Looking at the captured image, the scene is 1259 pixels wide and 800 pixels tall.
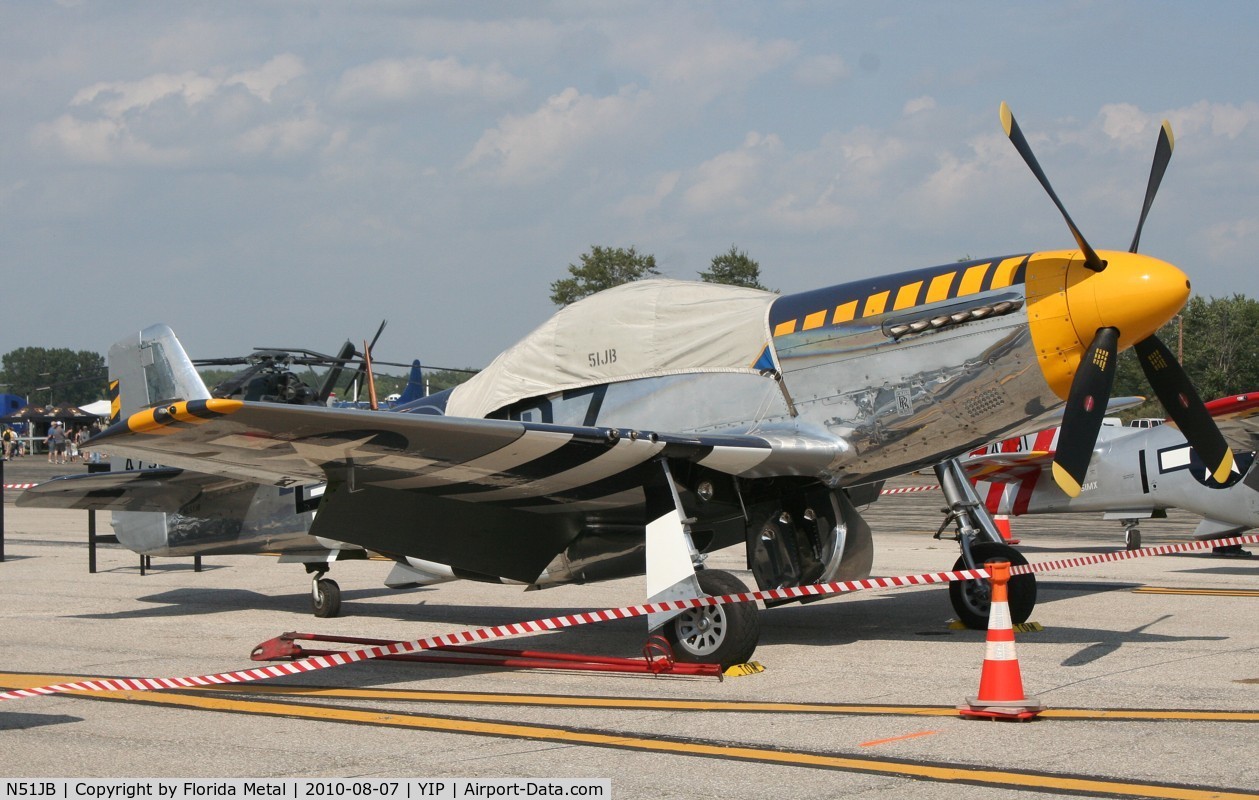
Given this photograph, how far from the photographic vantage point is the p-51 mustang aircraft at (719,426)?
8289 millimetres

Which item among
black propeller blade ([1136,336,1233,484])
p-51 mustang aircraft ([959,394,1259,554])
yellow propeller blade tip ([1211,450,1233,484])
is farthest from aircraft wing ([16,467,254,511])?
p-51 mustang aircraft ([959,394,1259,554])

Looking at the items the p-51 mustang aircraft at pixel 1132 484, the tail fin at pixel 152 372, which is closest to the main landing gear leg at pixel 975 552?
the p-51 mustang aircraft at pixel 1132 484

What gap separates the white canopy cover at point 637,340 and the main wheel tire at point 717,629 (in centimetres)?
185

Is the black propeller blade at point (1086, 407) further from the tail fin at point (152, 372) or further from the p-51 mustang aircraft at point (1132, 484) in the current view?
the p-51 mustang aircraft at point (1132, 484)

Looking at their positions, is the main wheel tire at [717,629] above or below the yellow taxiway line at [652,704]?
above

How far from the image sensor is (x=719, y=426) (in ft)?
32.0

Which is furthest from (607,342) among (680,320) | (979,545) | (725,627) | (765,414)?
(979,545)

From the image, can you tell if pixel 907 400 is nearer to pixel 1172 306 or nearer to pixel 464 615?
pixel 1172 306

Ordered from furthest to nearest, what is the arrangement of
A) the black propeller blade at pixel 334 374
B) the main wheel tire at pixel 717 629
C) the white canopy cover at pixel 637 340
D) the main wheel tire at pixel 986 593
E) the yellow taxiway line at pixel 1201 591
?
the black propeller blade at pixel 334 374 → the yellow taxiway line at pixel 1201 591 → the main wheel tire at pixel 986 593 → the white canopy cover at pixel 637 340 → the main wheel tire at pixel 717 629

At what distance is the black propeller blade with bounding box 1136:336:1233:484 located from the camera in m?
9.29

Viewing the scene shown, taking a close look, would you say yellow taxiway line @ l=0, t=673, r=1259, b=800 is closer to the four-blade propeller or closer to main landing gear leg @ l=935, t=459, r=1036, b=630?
the four-blade propeller

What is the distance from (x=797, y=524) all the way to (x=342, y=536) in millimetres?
3549

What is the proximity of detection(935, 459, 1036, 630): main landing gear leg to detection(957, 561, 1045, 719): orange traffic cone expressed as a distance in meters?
3.03

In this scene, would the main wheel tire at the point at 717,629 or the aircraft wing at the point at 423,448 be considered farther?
the main wheel tire at the point at 717,629
